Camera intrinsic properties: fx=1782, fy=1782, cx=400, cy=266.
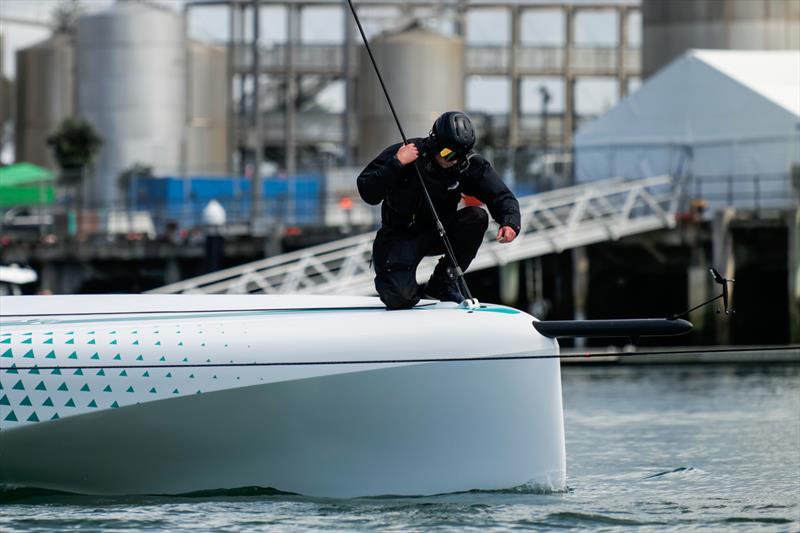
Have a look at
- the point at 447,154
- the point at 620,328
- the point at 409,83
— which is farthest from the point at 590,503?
the point at 409,83

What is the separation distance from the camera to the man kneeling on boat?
31.4ft

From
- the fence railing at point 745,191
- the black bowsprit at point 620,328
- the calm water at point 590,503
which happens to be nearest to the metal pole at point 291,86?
the fence railing at point 745,191

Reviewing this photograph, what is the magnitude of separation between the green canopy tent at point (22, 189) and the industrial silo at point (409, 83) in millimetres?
11513

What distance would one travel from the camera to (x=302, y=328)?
9.40 metres

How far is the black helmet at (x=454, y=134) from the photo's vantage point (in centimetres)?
953

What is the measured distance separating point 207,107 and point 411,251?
53018 mm

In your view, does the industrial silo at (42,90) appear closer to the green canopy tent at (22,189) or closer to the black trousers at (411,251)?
the green canopy tent at (22,189)

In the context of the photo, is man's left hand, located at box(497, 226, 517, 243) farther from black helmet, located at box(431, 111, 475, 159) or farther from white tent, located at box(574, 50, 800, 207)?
white tent, located at box(574, 50, 800, 207)

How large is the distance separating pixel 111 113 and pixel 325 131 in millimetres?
17882

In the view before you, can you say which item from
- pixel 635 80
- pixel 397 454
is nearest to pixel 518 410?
pixel 397 454

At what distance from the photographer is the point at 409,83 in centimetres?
5522

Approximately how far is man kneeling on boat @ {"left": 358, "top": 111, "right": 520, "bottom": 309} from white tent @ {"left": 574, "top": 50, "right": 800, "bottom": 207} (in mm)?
21104

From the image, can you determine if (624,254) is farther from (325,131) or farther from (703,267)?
(325,131)

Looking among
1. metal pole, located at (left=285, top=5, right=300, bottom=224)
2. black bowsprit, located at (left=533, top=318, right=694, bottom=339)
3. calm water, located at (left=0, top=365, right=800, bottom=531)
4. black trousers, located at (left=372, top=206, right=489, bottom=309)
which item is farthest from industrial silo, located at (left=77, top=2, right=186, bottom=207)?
black bowsprit, located at (left=533, top=318, right=694, bottom=339)
